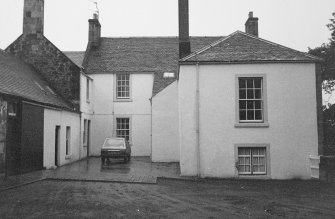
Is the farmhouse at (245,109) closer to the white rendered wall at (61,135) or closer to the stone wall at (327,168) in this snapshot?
the white rendered wall at (61,135)

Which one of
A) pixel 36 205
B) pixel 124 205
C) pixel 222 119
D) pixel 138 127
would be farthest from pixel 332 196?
pixel 138 127

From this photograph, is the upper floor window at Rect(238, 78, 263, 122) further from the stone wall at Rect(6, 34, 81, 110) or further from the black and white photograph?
the stone wall at Rect(6, 34, 81, 110)

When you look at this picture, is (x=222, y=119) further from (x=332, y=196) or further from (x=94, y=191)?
(x=94, y=191)

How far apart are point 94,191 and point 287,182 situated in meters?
8.45

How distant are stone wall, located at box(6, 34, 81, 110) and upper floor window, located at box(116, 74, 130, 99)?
190 inches

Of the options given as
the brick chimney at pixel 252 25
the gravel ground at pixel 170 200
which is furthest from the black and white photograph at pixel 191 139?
the brick chimney at pixel 252 25

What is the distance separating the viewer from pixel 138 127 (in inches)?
1157

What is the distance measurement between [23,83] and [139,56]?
12.8 m

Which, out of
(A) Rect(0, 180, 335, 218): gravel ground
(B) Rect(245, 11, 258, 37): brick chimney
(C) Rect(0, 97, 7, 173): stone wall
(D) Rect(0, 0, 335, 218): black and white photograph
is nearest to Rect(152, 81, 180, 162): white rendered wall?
(D) Rect(0, 0, 335, 218): black and white photograph

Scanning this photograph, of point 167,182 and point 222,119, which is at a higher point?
point 222,119

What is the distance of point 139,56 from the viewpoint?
103 feet

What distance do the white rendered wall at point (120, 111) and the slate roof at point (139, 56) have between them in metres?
0.91

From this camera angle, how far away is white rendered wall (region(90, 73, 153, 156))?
29.3 meters

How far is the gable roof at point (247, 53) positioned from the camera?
56.0ft
